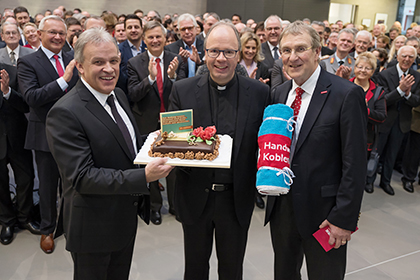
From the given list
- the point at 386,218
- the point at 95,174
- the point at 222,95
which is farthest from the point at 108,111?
the point at 386,218

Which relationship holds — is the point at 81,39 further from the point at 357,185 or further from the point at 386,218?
the point at 386,218

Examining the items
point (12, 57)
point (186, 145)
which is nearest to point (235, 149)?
point (186, 145)

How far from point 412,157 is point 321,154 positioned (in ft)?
12.6

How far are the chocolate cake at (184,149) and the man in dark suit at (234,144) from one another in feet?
0.76

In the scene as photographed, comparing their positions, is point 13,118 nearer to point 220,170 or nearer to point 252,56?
point 220,170

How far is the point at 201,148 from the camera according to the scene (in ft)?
6.20

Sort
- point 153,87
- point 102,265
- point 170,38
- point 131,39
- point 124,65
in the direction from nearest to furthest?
point 102,265 → point 153,87 → point 124,65 → point 131,39 → point 170,38

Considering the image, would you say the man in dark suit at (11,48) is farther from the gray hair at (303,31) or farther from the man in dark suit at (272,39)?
the gray hair at (303,31)

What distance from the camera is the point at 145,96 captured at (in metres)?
3.95

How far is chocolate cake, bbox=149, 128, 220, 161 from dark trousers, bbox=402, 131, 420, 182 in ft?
13.6

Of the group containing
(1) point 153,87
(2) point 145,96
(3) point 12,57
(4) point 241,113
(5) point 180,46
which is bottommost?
(2) point 145,96

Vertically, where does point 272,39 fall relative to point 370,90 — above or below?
above

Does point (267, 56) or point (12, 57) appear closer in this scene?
point (12, 57)

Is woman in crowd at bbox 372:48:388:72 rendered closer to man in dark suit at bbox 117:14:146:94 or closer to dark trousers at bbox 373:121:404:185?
dark trousers at bbox 373:121:404:185
